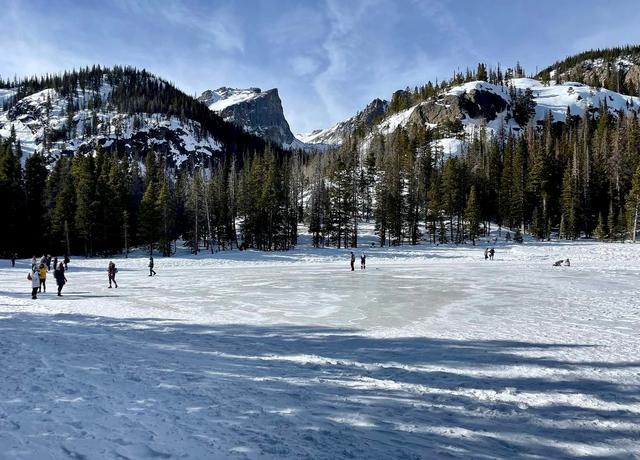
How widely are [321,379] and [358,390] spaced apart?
90 centimetres

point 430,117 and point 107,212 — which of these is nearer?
point 107,212

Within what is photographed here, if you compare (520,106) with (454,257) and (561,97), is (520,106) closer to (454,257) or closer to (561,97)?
(561,97)

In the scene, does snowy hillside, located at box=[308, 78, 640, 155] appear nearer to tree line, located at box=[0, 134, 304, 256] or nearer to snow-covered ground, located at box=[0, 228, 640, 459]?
tree line, located at box=[0, 134, 304, 256]

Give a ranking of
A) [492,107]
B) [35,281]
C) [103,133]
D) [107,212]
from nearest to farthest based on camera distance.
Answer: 1. [35,281]
2. [107,212]
3. [492,107]
4. [103,133]

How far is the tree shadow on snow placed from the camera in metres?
5.73

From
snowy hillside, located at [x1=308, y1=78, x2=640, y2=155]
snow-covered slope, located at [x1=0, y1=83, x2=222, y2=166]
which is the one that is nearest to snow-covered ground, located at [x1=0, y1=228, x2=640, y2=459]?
snowy hillside, located at [x1=308, y1=78, x2=640, y2=155]

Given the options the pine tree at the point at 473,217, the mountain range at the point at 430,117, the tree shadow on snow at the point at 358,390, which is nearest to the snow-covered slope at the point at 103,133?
the mountain range at the point at 430,117

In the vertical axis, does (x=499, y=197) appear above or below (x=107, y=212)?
above

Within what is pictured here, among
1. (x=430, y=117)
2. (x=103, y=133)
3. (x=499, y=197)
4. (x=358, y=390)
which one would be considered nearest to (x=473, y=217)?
(x=499, y=197)

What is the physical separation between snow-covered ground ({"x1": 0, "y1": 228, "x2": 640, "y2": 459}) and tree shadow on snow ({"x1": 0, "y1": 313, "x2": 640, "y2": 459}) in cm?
4

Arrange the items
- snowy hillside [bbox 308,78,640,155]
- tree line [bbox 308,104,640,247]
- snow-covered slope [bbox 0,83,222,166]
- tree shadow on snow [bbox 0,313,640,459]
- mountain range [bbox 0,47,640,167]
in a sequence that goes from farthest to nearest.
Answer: snow-covered slope [bbox 0,83,222,166], mountain range [bbox 0,47,640,167], snowy hillside [bbox 308,78,640,155], tree line [bbox 308,104,640,247], tree shadow on snow [bbox 0,313,640,459]

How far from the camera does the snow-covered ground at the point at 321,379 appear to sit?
558cm

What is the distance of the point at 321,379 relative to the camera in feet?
27.1

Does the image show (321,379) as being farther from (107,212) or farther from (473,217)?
(473,217)
